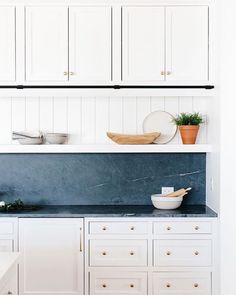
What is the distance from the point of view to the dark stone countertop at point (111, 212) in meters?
3.60

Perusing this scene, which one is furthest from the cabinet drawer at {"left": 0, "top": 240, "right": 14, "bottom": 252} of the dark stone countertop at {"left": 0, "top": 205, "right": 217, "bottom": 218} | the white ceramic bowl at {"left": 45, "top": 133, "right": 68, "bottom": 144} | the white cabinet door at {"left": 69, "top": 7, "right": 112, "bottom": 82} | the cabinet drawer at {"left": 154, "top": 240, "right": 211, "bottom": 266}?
the white cabinet door at {"left": 69, "top": 7, "right": 112, "bottom": 82}

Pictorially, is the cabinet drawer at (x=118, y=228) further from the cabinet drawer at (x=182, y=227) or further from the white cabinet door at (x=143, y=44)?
the white cabinet door at (x=143, y=44)

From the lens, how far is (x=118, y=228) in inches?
142

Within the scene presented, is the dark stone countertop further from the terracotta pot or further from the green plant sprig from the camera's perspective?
the green plant sprig

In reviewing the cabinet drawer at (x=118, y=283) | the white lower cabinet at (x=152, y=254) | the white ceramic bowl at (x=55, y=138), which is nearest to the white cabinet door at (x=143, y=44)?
the white ceramic bowl at (x=55, y=138)

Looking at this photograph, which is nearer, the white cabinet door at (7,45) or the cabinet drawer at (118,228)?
the cabinet drawer at (118,228)

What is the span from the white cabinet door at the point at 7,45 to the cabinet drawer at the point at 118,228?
134cm

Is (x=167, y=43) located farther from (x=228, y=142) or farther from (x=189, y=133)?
(x=228, y=142)

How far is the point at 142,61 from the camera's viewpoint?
12.4 ft

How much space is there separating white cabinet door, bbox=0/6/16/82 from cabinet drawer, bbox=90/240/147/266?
1483 millimetres

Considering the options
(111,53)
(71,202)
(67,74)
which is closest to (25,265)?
(71,202)

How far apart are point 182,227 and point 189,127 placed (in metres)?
0.84

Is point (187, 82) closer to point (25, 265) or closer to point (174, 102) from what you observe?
point (174, 102)

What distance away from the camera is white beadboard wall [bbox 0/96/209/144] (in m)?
4.12
